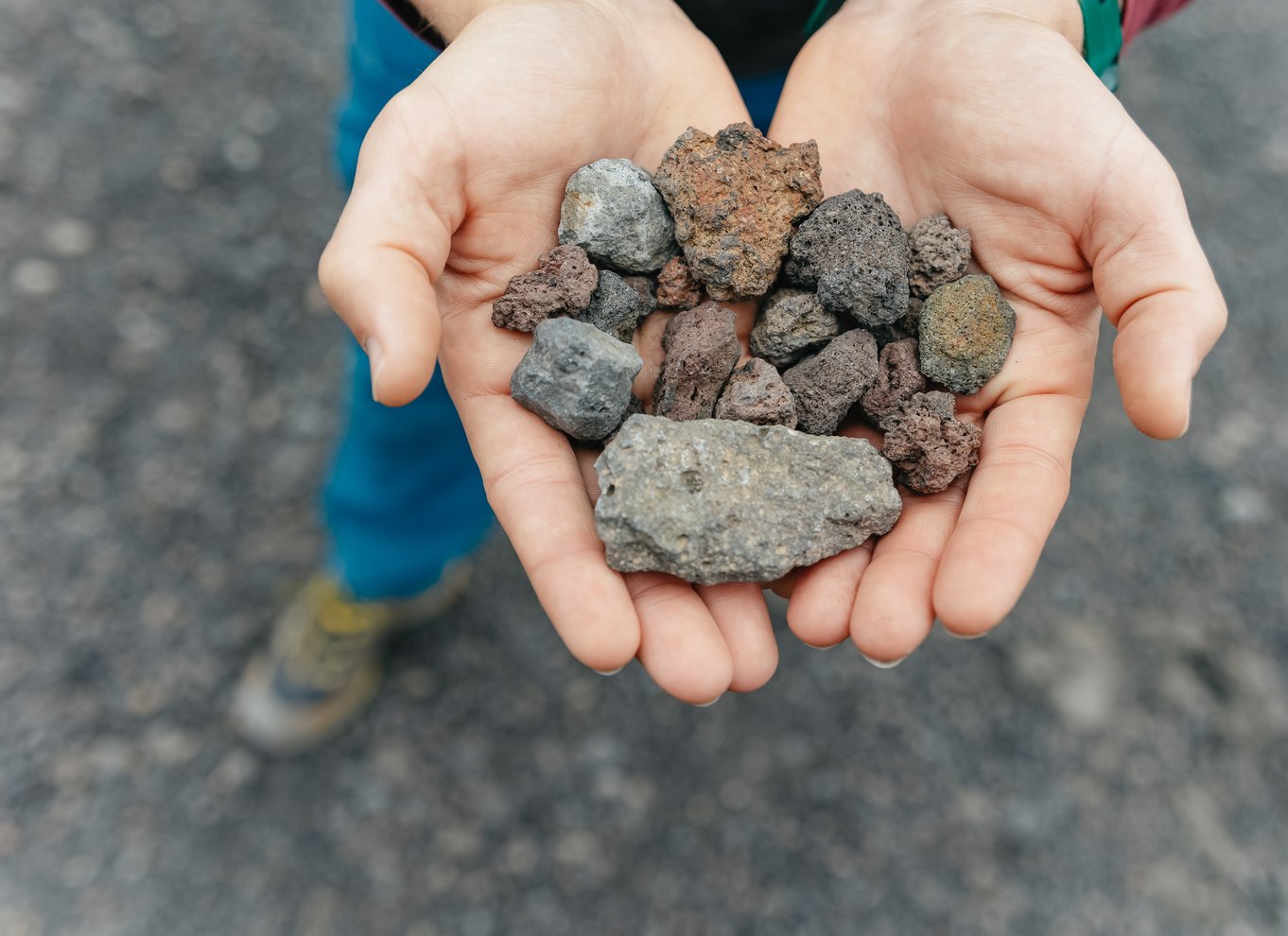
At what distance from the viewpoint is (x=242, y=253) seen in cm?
391

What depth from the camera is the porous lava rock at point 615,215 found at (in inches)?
92.3

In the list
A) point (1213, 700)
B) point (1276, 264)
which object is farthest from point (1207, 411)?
point (1213, 700)

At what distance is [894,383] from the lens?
2373 millimetres

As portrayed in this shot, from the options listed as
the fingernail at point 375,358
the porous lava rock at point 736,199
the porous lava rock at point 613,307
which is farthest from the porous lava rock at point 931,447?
the fingernail at point 375,358

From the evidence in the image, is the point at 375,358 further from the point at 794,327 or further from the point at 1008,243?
the point at 1008,243

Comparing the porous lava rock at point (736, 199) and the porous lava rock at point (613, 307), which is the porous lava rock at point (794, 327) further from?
the porous lava rock at point (613, 307)

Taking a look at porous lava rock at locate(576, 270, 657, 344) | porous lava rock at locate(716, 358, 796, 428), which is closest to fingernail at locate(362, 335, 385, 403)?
porous lava rock at locate(576, 270, 657, 344)

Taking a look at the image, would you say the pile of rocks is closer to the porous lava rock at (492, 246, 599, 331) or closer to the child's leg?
the porous lava rock at (492, 246, 599, 331)

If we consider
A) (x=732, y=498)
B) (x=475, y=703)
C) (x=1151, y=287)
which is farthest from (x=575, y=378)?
(x=475, y=703)

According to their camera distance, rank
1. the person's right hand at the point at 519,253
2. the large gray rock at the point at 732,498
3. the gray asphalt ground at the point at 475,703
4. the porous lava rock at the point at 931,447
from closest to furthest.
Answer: the person's right hand at the point at 519,253
the large gray rock at the point at 732,498
the porous lava rock at the point at 931,447
the gray asphalt ground at the point at 475,703

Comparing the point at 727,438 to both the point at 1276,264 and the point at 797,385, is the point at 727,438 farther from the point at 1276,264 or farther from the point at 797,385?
the point at 1276,264

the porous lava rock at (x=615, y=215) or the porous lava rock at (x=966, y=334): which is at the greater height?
the porous lava rock at (x=615, y=215)

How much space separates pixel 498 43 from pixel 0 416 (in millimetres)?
2292

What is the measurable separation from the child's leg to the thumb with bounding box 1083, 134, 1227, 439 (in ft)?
5.06
